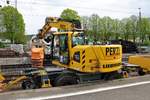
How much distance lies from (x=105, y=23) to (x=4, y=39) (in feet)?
79.2

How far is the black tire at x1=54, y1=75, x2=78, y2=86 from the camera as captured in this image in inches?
590

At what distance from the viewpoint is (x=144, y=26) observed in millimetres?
93500

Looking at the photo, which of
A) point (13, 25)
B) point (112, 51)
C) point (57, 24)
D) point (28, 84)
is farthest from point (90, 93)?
point (13, 25)

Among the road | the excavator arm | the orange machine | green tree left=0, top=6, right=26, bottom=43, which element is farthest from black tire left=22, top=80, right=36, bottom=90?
green tree left=0, top=6, right=26, bottom=43

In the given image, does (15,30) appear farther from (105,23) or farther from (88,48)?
(88,48)

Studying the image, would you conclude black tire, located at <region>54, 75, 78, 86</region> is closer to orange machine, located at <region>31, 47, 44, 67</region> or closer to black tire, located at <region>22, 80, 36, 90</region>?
black tire, located at <region>22, 80, 36, 90</region>

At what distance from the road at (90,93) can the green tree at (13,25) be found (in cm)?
6805

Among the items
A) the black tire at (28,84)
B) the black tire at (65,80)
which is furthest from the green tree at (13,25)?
the black tire at (28,84)

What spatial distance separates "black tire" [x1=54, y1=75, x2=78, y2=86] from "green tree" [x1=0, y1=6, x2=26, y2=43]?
66628 mm

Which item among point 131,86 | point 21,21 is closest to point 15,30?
point 21,21

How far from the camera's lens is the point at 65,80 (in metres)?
15.2

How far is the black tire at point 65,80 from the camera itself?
14992mm

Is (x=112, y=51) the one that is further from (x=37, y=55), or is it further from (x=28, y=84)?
(x=37, y=55)

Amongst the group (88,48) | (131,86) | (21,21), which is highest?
(21,21)
